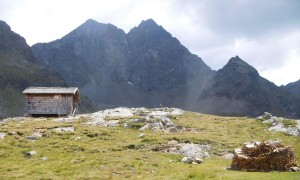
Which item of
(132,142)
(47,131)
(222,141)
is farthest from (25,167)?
(222,141)

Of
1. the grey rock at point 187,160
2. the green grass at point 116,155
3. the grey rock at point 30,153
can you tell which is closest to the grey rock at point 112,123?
the green grass at point 116,155

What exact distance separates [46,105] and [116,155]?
4947cm

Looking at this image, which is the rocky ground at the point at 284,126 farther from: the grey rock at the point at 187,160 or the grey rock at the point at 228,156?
the grey rock at the point at 187,160

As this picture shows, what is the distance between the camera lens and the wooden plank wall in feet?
267

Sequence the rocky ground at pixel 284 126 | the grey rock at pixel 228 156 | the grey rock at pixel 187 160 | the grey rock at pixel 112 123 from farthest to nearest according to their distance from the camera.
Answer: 1. the grey rock at pixel 112 123
2. the rocky ground at pixel 284 126
3. the grey rock at pixel 228 156
4. the grey rock at pixel 187 160

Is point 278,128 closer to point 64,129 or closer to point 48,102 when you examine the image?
point 64,129

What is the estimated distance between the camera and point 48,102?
81.7 meters

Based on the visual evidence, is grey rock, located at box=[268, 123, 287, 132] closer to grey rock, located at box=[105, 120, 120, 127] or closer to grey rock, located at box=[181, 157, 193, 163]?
grey rock, located at box=[105, 120, 120, 127]

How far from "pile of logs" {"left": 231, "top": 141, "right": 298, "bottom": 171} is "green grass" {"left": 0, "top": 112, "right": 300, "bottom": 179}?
143 centimetres

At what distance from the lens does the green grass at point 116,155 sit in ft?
90.3

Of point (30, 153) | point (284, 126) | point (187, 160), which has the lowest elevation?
point (187, 160)

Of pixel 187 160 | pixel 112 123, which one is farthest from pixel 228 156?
pixel 112 123

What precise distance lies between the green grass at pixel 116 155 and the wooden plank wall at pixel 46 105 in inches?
1123

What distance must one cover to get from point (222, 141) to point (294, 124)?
1792 cm
